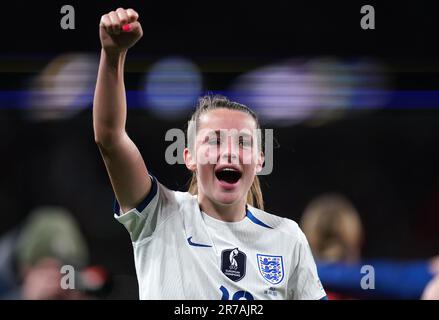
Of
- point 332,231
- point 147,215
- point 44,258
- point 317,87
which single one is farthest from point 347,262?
point 147,215

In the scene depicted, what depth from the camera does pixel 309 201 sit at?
3.44 m

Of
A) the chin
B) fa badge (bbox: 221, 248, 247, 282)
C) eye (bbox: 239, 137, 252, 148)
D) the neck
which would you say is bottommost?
fa badge (bbox: 221, 248, 247, 282)

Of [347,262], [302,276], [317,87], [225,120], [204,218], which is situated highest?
[317,87]

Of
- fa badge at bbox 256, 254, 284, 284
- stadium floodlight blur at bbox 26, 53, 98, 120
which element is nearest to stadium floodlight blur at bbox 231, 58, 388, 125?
stadium floodlight blur at bbox 26, 53, 98, 120

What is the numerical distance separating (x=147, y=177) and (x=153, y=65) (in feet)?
5.51

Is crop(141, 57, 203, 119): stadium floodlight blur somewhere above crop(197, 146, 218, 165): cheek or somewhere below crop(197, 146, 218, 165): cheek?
above

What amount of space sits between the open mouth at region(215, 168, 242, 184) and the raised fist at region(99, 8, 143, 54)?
48 cm

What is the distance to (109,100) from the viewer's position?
1.46 meters

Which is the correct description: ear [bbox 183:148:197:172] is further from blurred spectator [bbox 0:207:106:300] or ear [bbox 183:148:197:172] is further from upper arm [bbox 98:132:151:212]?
blurred spectator [bbox 0:207:106:300]

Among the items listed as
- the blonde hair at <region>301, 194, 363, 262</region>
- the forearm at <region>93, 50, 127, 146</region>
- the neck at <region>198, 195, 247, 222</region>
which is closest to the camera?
the forearm at <region>93, 50, 127, 146</region>

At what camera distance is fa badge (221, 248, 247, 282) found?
5.17 ft

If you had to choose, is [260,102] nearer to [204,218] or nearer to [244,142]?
[244,142]

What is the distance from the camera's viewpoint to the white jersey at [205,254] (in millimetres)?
1557

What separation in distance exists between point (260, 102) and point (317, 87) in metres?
0.48
